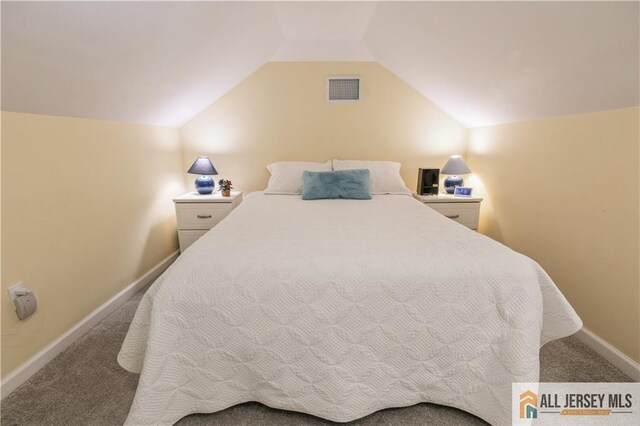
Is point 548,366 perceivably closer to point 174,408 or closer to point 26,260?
point 174,408

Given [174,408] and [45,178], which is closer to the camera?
[174,408]

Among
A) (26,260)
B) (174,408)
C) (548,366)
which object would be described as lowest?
(548,366)

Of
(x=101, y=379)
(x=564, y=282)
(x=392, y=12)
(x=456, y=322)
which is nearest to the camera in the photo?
(x=456, y=322)

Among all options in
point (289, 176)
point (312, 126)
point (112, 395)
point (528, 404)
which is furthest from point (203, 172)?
point (528, 404)

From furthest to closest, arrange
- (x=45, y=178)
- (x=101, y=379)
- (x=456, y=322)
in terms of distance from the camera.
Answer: (x=45, y=178) < (x=101, y=379) < (x=456, y=322)

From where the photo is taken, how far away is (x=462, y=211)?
8.75 feet

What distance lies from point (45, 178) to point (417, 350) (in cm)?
194

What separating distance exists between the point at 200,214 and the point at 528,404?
2.47 meters

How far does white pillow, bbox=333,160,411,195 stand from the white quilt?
1526mm

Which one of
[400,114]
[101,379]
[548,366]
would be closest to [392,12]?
[400,114]

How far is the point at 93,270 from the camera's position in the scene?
5.84 feet

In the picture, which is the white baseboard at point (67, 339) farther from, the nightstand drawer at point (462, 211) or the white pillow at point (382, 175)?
the nightstand drawer at point (462, 211)

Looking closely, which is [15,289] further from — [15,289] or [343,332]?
[343,332]

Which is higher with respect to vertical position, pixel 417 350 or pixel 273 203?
pixel 273 203
